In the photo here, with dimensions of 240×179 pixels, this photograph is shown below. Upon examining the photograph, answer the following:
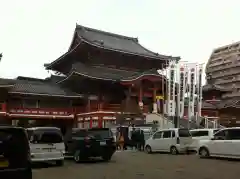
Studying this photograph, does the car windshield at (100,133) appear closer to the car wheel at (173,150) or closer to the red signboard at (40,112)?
the car wheel at (173,150)

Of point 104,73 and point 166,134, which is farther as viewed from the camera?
point 104,73

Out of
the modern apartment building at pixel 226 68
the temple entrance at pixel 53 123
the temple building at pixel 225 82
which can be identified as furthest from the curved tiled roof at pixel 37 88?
the modern apartment building at pixel 226 68

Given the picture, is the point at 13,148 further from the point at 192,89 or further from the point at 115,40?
the point at 115,40

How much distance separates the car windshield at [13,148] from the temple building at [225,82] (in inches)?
1639

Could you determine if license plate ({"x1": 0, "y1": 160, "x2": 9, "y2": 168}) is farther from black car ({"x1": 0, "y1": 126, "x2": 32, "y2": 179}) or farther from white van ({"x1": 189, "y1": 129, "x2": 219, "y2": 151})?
white van ({"x1": 189, "y1": 129, "x2": 219, "y2": 151})

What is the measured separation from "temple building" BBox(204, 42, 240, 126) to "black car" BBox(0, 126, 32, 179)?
1640 inches

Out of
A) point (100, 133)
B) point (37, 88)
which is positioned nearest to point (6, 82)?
point (37, 88)

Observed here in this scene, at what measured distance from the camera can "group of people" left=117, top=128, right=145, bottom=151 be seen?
25766 millimetres

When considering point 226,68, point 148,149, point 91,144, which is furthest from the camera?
point 226,68

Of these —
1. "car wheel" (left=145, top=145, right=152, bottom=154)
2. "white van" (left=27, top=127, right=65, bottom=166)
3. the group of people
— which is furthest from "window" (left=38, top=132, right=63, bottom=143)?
the group of people

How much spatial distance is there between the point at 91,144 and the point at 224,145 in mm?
6463

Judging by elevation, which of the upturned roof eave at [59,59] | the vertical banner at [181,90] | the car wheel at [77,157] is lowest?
the car wheel at [77,157]

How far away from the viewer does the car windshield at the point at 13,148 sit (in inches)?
249

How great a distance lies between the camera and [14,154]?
645cm
